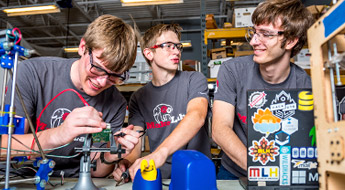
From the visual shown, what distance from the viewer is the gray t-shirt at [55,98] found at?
1.17 metres

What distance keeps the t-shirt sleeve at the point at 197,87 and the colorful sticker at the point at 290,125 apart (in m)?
0.69

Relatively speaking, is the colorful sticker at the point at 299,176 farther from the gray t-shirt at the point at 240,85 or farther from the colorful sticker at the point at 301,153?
the gray t-shirt at the point at 240,85

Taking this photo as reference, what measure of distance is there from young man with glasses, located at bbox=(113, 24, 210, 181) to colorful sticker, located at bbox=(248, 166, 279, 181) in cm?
50

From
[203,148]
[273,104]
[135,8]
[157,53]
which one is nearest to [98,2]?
[135,8]

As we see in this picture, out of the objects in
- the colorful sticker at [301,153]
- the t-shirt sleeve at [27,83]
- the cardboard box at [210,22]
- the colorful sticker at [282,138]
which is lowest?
the colorful sticker at [301,153]

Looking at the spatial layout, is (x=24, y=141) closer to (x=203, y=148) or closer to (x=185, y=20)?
(x=203, y=148)

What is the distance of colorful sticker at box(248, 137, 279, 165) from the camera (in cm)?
75

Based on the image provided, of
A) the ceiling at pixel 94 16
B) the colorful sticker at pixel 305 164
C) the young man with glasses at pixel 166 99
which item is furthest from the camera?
the ceiling at pixel 94 16

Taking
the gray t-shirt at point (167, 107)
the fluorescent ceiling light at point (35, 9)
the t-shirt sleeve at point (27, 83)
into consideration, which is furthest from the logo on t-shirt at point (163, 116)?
the fluorescent ceiling light at point (35, 9)

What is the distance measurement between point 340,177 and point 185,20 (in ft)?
26.9

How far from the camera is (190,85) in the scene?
5.03 feet

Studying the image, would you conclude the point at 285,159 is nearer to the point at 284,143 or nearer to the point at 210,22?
the point at 284,143

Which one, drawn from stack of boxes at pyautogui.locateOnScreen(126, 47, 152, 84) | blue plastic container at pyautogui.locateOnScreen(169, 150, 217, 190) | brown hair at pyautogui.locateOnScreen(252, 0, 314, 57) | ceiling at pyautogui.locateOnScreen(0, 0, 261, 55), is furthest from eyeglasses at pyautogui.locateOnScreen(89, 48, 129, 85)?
ceiling at pyautogui.locateOnScreen(0, 0, 261, 55)

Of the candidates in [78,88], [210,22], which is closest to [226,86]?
[78,88]
